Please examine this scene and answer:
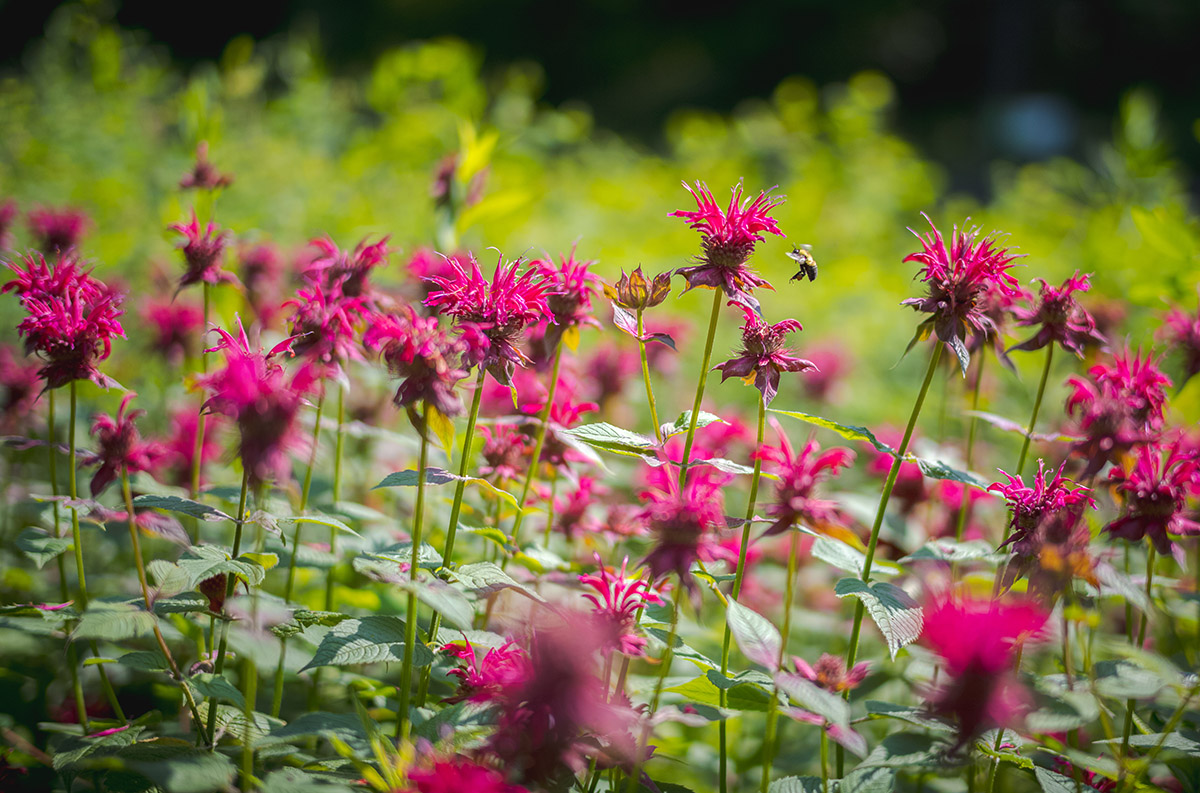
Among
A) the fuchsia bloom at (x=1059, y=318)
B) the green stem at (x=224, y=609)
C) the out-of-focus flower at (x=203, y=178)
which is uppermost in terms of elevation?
the out-of-focus flower at (x=203, y=178)

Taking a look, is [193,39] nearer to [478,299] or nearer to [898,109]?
[898,109]

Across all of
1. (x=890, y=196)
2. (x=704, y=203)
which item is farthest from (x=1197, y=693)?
(x=890, y=196)

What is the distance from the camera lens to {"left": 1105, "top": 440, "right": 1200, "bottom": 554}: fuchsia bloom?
4.02 ft

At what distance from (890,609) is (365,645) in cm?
71

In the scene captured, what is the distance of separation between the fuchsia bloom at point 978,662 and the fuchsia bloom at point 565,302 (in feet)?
2.17

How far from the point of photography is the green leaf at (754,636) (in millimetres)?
959

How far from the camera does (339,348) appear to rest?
1169 mm

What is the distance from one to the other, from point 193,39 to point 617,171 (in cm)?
1040

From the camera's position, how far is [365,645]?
1.05 meters

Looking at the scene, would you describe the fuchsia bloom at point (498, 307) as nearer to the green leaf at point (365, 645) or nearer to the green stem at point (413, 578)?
the green stem at point (413, 578)

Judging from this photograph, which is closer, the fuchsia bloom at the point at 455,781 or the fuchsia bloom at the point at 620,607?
Result: the fuchsia bloom at the point at 455,781

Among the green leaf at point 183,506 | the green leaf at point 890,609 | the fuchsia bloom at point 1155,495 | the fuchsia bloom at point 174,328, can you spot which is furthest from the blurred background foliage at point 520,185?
the green leaf at point 890,609

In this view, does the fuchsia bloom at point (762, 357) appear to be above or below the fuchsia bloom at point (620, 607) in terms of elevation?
above

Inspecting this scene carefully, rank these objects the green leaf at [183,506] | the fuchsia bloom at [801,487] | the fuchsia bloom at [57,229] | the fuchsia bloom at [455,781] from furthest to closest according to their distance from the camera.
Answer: the fuchsia bloom at [57,229]
the fuchsia bloom at [801,487]
the green leaf at [183,506]
the fuchsia bloom at [455,781]
